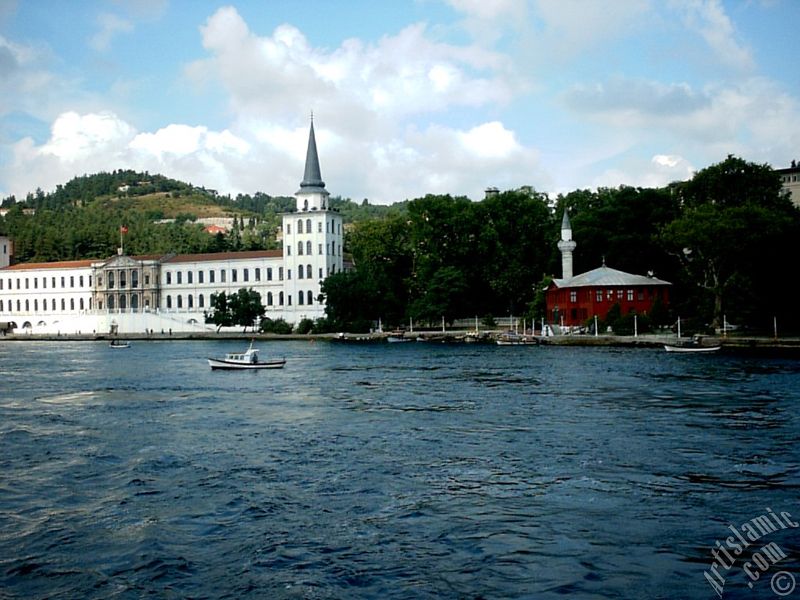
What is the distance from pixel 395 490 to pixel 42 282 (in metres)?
110

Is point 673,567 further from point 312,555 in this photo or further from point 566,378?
point 566,378

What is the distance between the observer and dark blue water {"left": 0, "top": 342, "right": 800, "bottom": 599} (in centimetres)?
1323

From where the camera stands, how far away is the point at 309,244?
105500 mm

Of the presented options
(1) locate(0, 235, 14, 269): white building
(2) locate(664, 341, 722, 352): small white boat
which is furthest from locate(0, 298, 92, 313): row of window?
(2) locate(664, 341, 722, 352): small white boat

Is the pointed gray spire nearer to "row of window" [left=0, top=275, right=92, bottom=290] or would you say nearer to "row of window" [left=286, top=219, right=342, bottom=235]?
"row of window" [left=286, top=219, right=342, bottom=235]

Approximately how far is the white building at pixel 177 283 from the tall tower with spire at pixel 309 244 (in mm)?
119

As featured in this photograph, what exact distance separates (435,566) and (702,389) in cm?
2466

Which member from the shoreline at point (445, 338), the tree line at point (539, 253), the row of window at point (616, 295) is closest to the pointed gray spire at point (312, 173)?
the tree line at point (539, 253)

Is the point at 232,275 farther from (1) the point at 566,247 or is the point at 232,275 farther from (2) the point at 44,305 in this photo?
(1) the point at 566,247

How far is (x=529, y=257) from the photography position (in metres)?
90.6

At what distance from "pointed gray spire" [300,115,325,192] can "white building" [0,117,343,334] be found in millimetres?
120

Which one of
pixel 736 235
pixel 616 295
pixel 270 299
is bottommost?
pixel 616 295

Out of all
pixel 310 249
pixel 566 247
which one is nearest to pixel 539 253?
pixel 566 247

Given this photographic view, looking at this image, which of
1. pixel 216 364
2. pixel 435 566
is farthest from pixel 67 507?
pixel 216 364
